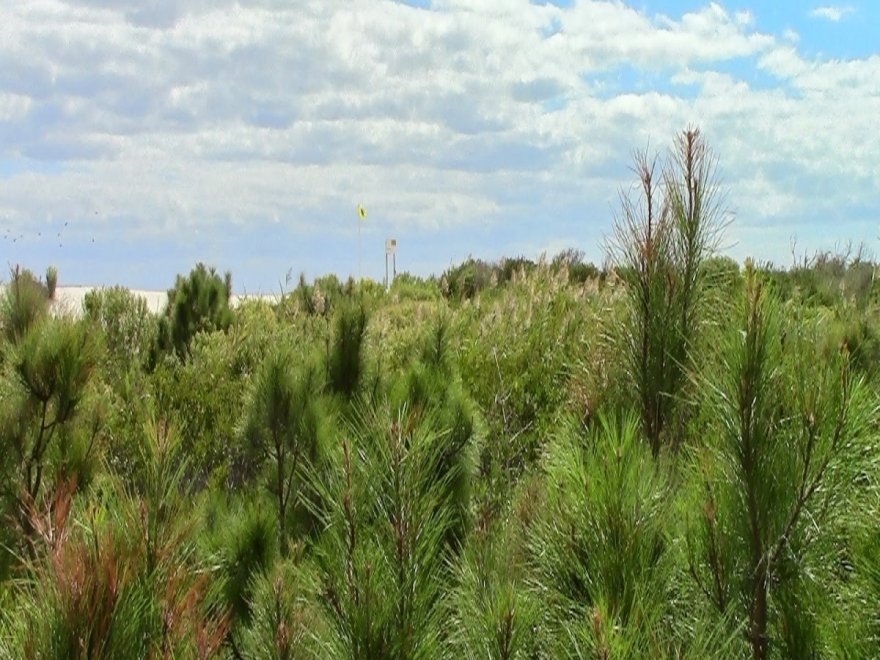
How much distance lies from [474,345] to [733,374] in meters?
6.33

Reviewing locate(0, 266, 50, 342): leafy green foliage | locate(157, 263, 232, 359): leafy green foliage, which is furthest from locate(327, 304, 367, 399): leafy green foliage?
locate(157, 263, 232, 359): leafy green foliage

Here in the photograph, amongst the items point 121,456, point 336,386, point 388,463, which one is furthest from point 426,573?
point 121,456

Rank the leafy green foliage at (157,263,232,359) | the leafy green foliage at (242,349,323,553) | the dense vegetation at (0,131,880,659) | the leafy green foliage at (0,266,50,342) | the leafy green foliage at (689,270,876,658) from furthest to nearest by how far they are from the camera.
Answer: the leafy green foliage at (157,263,232,359)
the leafy green foliage at (0,266,50,342)
the leafy green foliage at (242,349,323,553)
the leafy green foliage at (689,270,876,658)
the dense vegetation at (0,131,880,659)

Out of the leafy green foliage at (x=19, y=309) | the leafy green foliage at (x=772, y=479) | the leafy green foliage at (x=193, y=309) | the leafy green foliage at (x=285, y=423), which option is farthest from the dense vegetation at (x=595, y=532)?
the leafy green foliage at (x=193, y=309)

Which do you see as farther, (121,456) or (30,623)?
(121,456)

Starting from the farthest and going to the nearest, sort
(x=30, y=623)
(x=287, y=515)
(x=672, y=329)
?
(x=287, y=515) → (x=672, y=329) → (x=30, y=623)

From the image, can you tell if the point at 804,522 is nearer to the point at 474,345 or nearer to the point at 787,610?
the point at 787,610

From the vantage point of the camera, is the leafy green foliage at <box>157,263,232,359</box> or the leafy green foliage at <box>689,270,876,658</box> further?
the leafy green foliage at <box>157,263,232,359</box>

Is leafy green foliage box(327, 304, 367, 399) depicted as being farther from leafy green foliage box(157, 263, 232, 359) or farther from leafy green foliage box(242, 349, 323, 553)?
leafy green foliage box(157, 263, 232, 359)

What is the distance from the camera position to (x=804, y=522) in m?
2.28

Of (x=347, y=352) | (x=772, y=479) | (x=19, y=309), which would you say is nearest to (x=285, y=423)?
(x=347, y=352)

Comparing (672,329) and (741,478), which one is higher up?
(672,329)

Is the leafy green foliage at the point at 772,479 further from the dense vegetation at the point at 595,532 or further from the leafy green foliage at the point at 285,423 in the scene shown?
the leafy green foliage at the point at 285,423

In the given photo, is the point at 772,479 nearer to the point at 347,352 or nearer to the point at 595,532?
the point at 595,532
